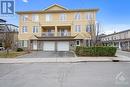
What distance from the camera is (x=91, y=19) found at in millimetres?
41875

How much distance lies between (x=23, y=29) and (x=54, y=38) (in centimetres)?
730

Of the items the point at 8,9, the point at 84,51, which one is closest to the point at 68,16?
the point at 84,51

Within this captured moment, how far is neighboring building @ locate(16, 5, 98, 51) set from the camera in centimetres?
4194

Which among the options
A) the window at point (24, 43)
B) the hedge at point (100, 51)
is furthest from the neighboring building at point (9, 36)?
the hedge at point (100, 51)

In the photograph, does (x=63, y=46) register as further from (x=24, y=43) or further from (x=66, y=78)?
(x=66, y=78)

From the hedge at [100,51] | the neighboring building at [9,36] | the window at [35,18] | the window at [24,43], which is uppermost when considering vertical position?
the window at [35,18]

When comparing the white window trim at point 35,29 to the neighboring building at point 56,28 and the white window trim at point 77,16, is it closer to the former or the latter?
the neighboring building at point 56,28

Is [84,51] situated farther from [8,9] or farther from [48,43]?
[48,43]

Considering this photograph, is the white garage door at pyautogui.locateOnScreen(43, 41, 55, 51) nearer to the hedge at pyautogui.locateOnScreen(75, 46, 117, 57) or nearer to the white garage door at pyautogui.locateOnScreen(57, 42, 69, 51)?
the white garage door at pyautogui.locateOnScreen(57, 42, 69, 51)

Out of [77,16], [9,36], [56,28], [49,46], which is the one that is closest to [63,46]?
[49,46]

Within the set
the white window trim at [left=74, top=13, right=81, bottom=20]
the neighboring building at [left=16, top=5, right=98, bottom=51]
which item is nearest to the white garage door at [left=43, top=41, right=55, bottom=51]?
the neighboring building at [left=16, top=5, right=98, bottom=51]

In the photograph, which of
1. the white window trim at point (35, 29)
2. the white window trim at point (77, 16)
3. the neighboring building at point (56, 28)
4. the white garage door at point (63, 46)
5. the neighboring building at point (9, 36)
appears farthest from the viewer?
the white window trim at point (35, 29)

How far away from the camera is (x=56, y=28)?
42781 mm

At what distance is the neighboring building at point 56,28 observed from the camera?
41938 mm
